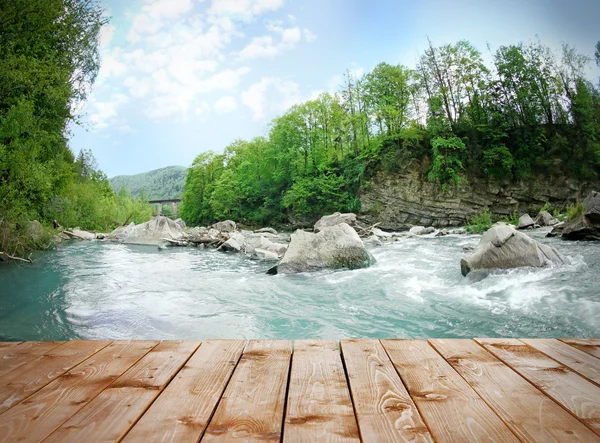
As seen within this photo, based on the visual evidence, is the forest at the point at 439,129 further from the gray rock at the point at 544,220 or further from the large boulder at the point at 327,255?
the large boulder at the point at 327,255

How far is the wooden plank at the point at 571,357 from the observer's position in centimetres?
189

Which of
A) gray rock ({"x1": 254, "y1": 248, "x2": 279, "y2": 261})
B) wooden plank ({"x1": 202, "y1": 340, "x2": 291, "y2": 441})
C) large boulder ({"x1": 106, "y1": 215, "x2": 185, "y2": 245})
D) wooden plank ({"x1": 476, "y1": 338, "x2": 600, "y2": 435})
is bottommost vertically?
gray rock ({"x1": 254, "y1": 248, "x2": 279, "y2": 261})

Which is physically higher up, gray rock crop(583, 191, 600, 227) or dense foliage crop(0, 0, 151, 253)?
dense foliage crop(0, 0, 151, 253)

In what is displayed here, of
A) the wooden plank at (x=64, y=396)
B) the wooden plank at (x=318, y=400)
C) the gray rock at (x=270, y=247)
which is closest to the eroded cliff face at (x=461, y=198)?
the gray rock at (x=270, y=247)

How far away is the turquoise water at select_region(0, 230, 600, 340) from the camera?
514 cm

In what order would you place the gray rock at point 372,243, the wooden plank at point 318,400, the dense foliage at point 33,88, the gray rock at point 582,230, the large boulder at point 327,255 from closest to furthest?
the wooden plank at point 318,400 < the large boulder at point 327,255 < the dense foliage at point 33,88 < the gray rock at point 582,230 < the gray rock at point 372,243

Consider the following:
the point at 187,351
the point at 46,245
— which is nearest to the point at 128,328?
the point at 187,351

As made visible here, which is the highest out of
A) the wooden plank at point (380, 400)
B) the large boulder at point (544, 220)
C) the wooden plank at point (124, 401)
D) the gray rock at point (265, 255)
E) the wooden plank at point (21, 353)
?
the wooden plank at point (21, 353)

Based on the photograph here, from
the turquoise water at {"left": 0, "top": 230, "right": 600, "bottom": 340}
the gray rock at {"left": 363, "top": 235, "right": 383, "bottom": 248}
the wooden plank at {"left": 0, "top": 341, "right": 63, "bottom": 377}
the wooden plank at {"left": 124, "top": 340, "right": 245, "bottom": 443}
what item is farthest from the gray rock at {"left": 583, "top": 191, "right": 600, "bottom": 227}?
the wooden plank at {"left": 0, "top": 341, "right": 63, "bottom": 377}

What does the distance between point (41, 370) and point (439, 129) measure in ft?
106

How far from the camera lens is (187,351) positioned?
2.23 m

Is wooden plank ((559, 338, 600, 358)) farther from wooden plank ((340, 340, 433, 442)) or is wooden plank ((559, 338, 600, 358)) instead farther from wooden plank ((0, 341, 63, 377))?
wooden plank ((0, 341, 63, 377))

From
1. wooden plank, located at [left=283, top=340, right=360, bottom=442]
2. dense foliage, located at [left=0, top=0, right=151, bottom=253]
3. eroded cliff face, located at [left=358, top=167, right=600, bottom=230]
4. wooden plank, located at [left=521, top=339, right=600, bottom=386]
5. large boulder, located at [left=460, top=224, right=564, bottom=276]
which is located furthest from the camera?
eroded cliff face, located at [left=358, top=167, right=600, bottom=230]

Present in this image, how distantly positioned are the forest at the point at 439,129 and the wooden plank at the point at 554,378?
92.5 ft
